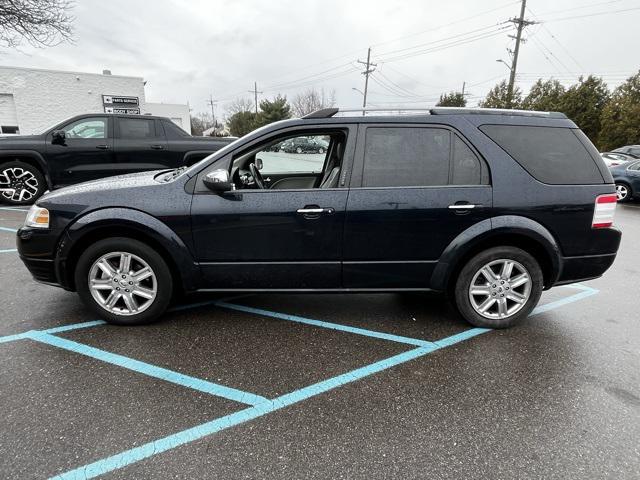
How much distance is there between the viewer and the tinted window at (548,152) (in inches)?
125

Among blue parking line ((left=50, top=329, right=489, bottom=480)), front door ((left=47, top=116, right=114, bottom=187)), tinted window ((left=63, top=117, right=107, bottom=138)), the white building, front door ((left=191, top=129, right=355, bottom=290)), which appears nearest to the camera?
blue parking line ((left=50, top=329, right=489, bottom=480))

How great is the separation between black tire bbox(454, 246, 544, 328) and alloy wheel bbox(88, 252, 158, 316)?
2.59 m

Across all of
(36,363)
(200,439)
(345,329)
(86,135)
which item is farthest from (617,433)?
(86,135)

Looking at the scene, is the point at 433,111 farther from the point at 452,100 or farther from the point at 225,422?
the point at 452,100

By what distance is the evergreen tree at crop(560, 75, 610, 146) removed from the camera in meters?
27.9

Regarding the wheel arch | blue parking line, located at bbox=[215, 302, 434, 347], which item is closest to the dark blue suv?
blue parking line, located at bbox=[215, 302, 434, 347]

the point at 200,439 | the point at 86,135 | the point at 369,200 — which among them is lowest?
the point at 200,439

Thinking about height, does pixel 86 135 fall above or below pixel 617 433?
above

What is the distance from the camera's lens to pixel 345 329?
339cm

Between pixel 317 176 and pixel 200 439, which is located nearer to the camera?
pixel 200 439

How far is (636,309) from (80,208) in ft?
17.2

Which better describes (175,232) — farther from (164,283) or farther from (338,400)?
(338,400)

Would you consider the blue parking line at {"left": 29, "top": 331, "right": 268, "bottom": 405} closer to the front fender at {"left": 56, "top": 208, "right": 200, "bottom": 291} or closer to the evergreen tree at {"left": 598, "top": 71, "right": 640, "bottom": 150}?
the front fender at {"left": 56, "top": 208, "right": 200, "bottom": 291}

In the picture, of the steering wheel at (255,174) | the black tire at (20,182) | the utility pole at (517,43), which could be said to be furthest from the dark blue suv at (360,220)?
the utility pole at (517,43)
